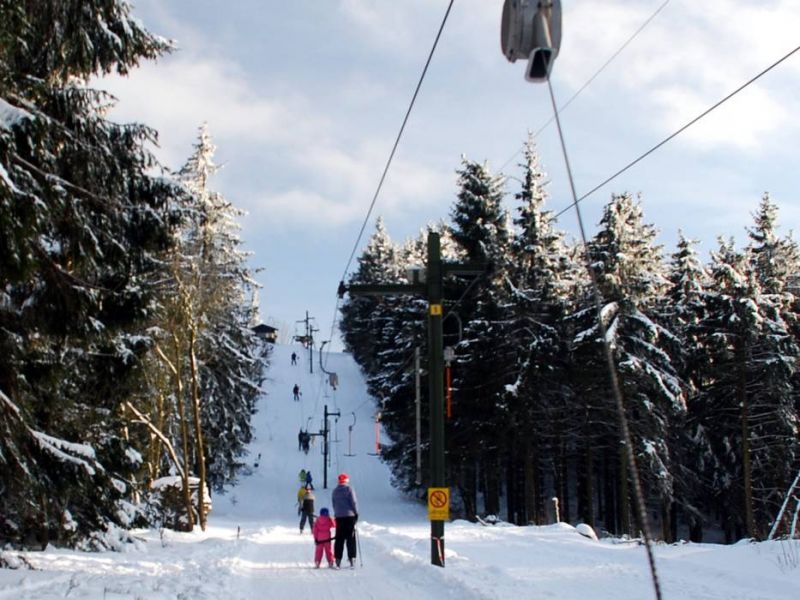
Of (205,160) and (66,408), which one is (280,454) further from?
(66,408)

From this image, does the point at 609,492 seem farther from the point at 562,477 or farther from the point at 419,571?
the point at 419,571

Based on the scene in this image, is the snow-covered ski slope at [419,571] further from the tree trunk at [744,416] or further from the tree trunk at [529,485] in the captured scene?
the tree trunk at [744,416]

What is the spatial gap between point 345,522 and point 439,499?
1764mm

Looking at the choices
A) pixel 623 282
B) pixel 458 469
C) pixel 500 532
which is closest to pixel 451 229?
pixel 623 282

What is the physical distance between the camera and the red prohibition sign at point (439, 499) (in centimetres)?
1475

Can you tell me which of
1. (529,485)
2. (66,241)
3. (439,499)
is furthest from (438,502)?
(529,485)

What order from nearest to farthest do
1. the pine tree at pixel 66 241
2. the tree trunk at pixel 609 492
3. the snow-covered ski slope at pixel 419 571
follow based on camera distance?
the pine tree at pixel 66 241 → the snow-covered ski slope at pixel 419 571 → the tree trunk at pixel 609 492

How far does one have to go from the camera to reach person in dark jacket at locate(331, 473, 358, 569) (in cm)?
1452

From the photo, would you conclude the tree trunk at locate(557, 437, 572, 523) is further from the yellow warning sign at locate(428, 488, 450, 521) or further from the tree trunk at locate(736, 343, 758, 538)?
the yellow warning sign at locate(428, 488, 450, 521)

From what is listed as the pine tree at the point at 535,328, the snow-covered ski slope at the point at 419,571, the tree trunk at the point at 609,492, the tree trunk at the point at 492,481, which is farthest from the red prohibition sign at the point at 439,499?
the tree trunk at the point at 609,492

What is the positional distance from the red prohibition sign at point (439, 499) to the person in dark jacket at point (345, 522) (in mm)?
1418

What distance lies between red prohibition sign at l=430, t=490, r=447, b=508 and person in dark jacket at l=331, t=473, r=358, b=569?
4.65 ft

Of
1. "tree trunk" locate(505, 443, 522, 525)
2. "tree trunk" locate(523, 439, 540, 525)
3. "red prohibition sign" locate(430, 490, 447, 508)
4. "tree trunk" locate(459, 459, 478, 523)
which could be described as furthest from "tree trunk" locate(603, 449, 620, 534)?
"red prohibition sign" locate(430, 490, 447, 508)

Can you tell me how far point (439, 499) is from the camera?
14.8m
